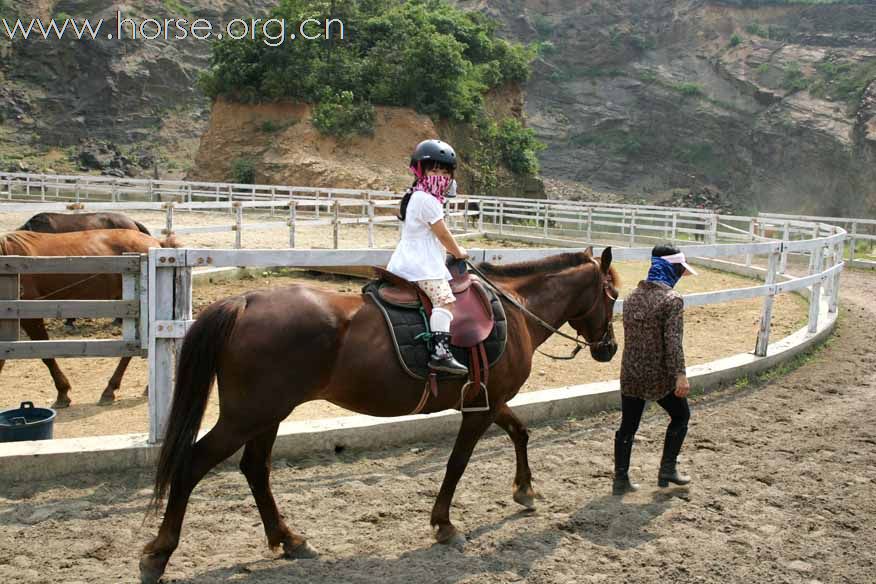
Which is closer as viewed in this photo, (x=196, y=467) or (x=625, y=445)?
(x=196, y=467)

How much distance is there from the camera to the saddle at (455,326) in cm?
396

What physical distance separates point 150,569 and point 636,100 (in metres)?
69.7

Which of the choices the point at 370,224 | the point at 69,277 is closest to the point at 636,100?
the point at 370,224

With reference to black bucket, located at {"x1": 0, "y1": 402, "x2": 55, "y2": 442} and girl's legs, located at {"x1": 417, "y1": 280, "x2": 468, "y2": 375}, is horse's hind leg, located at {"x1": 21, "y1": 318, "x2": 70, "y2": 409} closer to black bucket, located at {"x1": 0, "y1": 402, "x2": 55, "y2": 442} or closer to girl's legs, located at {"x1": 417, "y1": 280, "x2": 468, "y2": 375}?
black bucket, located at {"x1": 0, "y1": 402, "x2": 55, "y2": 442}

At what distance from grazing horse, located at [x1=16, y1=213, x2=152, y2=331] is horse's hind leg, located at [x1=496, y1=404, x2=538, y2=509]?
6.68 meters

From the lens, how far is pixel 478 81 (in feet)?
128

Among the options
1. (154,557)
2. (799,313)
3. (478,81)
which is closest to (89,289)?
(154,557)

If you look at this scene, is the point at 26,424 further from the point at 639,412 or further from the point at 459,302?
the point at 639,412

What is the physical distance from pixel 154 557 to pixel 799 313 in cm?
1135

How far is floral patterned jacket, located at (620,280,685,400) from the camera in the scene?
4.71m

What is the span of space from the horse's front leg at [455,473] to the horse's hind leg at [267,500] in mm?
696

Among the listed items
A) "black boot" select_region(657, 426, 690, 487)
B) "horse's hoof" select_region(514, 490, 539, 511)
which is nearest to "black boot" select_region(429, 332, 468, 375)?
"horse's hoof" select_region(514, 490, 539, 511)

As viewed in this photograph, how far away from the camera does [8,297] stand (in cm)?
512

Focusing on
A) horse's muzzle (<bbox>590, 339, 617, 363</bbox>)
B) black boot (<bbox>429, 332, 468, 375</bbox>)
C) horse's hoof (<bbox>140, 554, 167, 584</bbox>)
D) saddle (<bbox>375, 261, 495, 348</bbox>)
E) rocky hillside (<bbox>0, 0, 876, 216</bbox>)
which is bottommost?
horse's hoof (<bbox>140, 554, 167, 584</bbox>)
